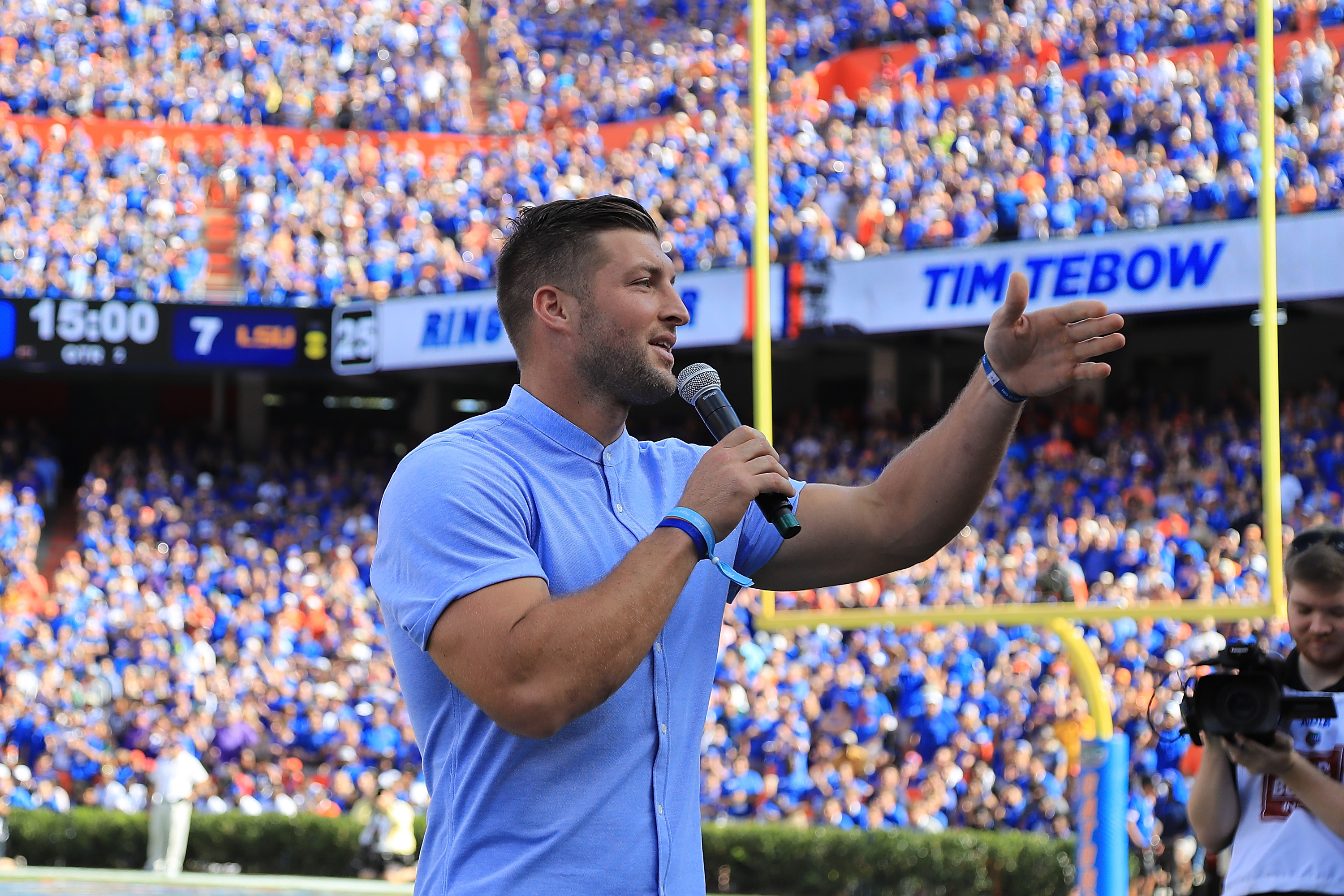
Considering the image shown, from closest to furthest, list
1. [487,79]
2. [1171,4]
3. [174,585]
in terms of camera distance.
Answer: [1171,4] → [174,585] → [487,79]

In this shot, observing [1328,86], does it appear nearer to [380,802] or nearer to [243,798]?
[380,802]

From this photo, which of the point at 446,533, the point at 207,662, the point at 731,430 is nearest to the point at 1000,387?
the point at 731,430

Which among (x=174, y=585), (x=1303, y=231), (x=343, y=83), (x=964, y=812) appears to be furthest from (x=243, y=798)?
(x=343, y=83)

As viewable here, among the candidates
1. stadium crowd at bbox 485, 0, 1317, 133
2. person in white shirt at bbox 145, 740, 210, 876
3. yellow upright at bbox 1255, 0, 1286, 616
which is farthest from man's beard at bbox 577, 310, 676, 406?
person in white shirt at bbox 145, 740, 210, 876

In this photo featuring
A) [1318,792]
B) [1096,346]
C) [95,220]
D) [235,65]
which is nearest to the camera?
[1096,346]

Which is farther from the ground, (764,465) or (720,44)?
(720,44)

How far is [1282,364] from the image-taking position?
15.9 m

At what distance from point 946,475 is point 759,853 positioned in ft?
30.1

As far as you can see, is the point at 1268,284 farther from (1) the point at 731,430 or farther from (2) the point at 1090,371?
(1) the point at 731,430

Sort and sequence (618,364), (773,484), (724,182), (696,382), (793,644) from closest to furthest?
(773,484) < (618,364) < (696,382) < (793,644) < (724,182)

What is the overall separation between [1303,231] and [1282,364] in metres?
3.76

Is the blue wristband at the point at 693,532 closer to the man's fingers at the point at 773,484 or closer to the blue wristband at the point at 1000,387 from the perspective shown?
the man's fingers at the point at 773,484

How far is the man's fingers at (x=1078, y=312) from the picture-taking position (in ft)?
7.41

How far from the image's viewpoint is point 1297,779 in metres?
3.04
